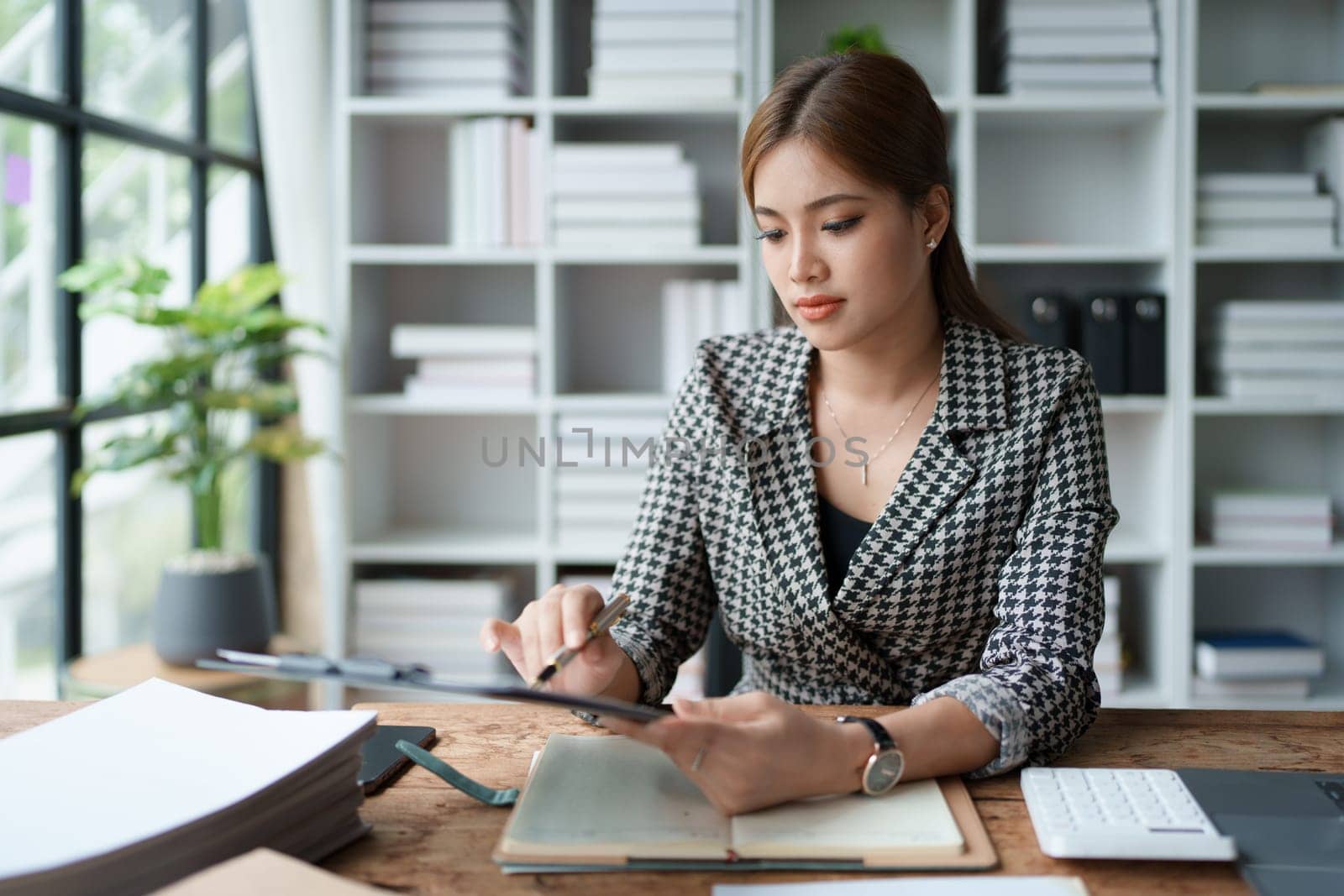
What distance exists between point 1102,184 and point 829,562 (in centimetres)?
200

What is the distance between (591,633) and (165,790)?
389mm

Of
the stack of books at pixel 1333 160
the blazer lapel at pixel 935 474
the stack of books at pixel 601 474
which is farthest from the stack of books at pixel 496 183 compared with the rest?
the stack of books at pixel 1333 160

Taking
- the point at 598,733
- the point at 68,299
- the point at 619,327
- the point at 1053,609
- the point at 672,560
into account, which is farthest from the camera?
the point at 619,327

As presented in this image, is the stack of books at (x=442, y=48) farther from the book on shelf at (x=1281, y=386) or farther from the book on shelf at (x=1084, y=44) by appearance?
the book on shelf at (x=1281, y=386)

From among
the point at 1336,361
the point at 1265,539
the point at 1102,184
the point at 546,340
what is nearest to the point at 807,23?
the point at 1102,184

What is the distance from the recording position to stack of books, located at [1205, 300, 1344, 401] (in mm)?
2639

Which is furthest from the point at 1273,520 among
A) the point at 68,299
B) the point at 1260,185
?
the point at 68,299

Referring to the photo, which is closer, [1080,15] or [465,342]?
[1080,15]

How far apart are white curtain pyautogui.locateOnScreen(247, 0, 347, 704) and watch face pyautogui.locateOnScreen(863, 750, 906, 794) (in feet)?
6.62

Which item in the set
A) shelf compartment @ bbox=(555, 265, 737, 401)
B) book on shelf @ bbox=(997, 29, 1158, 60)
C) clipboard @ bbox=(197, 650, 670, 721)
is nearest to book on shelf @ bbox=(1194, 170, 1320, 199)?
book on shelf @ bbox=(997, 29, 1158, 60)

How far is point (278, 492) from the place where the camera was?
123 inches

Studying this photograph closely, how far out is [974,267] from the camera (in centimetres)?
271

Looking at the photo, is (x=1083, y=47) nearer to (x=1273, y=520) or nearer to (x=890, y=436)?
(x=1273, y=520)

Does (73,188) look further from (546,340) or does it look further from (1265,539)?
(1265,539)
